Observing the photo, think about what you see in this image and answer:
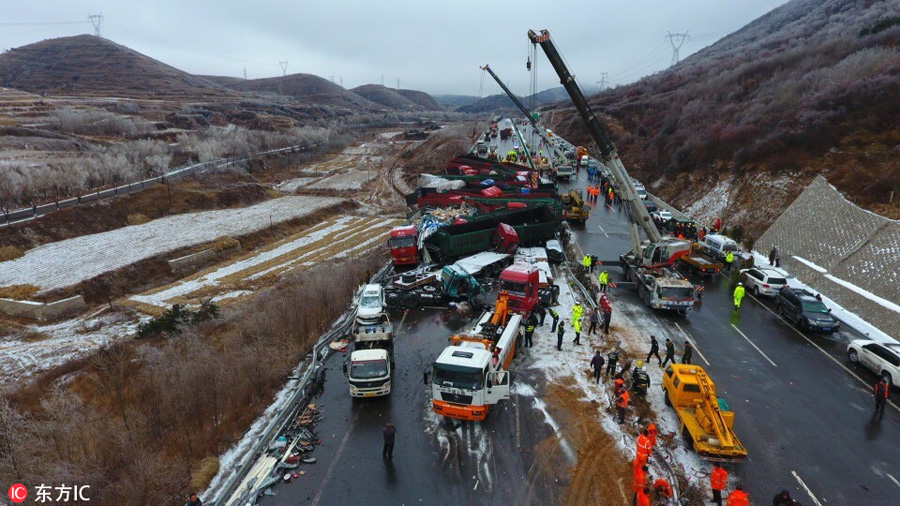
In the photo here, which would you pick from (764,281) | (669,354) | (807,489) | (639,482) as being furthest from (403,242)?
(807,489)

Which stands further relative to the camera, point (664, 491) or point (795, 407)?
point (795, 407)

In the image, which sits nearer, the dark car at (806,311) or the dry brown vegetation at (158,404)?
the dry brown vegetation at (158,404)

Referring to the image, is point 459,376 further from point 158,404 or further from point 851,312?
point 851,312

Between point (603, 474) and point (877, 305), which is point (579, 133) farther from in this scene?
point (603, 474)

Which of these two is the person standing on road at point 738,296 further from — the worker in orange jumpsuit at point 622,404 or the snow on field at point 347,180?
the snow on field at point 347,180

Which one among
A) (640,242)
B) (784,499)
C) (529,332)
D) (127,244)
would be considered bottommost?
(127,244)

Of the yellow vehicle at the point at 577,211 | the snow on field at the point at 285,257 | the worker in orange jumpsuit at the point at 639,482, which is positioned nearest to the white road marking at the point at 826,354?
the worker in orange jumpsuit at the point at 639,482

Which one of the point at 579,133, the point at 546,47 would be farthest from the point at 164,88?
the point at 546,47
